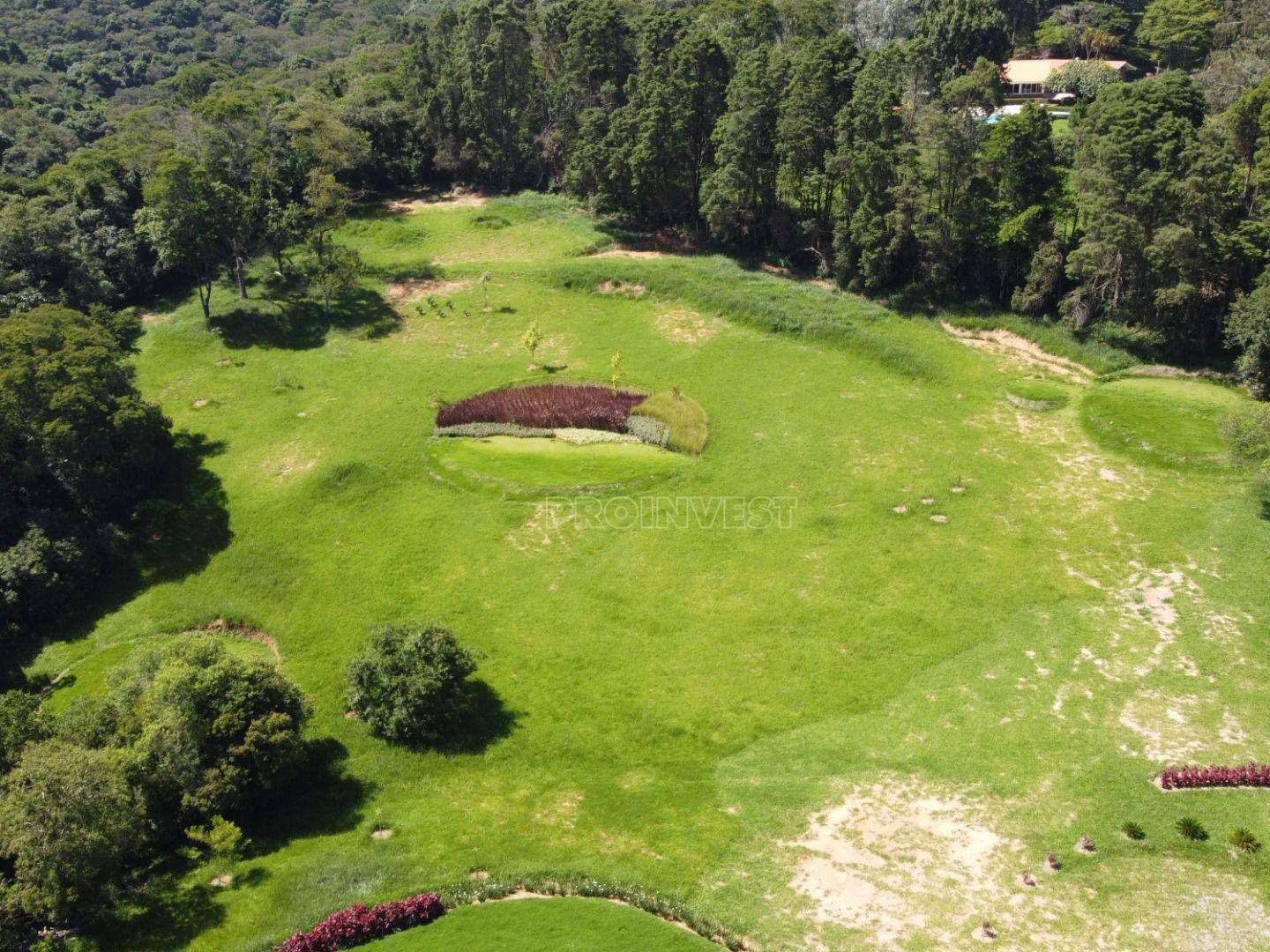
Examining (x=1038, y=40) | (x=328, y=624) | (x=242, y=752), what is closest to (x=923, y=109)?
(x=328, y=624)

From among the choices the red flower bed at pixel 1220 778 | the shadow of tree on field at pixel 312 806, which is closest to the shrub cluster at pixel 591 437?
the shadow of tree on field at pixel 312 806

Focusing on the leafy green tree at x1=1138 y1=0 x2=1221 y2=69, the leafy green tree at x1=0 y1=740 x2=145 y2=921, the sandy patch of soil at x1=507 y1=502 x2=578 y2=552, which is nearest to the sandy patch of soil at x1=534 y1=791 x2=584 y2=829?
the leafy green tree at x1=0 y1=740 x2=145 y2=921

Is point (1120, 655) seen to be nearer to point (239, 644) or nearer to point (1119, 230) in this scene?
point (1119, 230)

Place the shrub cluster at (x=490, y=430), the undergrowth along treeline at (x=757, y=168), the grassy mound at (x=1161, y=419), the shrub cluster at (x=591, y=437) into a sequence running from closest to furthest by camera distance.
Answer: the grassy mound at (x=1161, y=419), the shrub cluster at (x=591, y=437), the shrub cluster at (x=490, y=430), the undergrowth along treeline at (x=757, y=168)

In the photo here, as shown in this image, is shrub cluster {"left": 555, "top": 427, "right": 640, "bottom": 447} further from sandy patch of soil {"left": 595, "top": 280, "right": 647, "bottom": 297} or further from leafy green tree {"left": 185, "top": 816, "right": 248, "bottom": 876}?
leafy green tree {"left": 185, "top": 816, "right": 248, "bottom": 876}

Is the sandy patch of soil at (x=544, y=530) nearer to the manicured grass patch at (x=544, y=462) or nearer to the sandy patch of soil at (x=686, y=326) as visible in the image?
the manicured grass patch at (x=544, y=462)

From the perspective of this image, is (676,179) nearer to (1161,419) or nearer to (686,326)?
(686,326)

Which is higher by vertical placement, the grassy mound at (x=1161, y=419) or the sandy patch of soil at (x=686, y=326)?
the sandy patch of soil at (x=686, y=326)

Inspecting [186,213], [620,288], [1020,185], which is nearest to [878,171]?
[1020,185]
